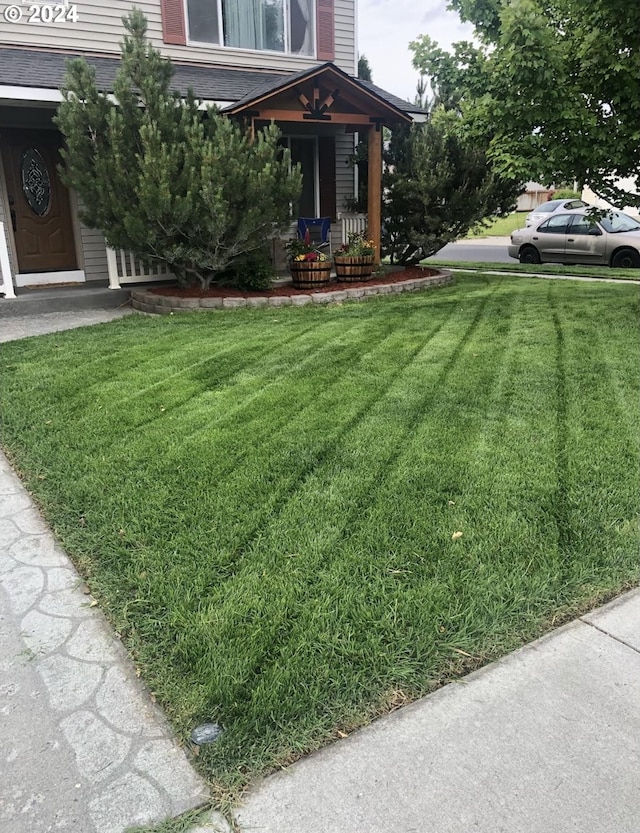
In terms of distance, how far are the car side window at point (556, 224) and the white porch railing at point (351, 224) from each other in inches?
207

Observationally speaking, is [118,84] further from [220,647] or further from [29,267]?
[220,647]

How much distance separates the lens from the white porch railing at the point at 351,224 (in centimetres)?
1177

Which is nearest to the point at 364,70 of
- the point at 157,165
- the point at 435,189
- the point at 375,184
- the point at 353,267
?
the point at 375,184

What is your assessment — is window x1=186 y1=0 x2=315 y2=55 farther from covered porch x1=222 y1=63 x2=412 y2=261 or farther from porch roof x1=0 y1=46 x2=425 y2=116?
covered porch x1=222 y1=63 x2=412 y2=261

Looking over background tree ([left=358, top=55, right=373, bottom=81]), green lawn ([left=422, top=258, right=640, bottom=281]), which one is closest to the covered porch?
green lawn ([left=422, top=258, right=640, bottom=281])

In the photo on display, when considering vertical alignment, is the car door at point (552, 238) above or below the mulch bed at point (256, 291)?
above

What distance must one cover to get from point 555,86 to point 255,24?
7.17 metres

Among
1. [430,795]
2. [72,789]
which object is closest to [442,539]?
[430,795]

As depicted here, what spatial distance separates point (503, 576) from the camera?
9.28 feet

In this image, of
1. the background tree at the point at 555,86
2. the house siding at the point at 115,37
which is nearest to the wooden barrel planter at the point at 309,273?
the background tree at the point at 555,86

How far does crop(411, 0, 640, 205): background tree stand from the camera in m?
6.48

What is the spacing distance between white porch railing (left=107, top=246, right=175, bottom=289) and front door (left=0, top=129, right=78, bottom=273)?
40.1 inches

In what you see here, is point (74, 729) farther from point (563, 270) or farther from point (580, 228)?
point (580, 228)

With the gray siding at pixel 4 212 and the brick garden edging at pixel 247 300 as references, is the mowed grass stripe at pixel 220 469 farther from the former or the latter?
the gray siding at pixel 4 212
